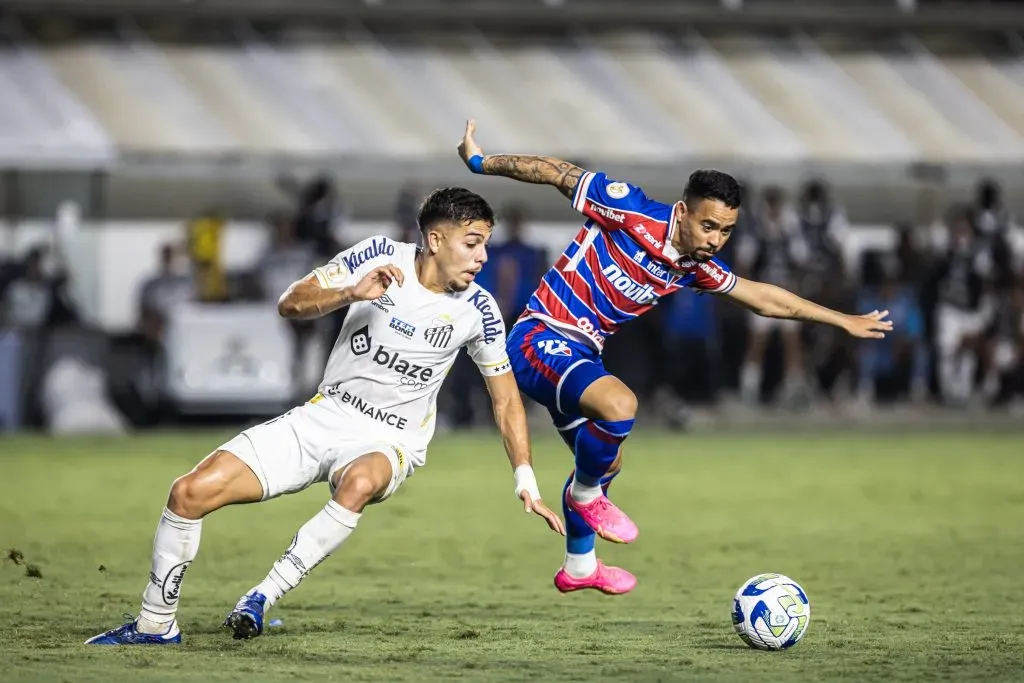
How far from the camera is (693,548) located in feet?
34.7

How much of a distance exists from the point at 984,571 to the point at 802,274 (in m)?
10.2

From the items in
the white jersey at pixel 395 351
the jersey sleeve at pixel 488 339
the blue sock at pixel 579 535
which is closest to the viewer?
the white jersey at pixel 395 351

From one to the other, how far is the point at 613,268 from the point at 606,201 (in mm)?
354

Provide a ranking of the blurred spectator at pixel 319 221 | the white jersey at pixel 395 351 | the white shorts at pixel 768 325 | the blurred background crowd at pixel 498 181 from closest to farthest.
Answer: the white jersey at pixel 395 351
the blurred background crowd at pixel 498 181
the blurred spectator at pixel 319 221
the white shorts at pixel 768 325

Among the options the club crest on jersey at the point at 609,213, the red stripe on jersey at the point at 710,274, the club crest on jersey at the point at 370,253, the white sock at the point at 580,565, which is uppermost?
the club crest on jersey at the point at 609,213

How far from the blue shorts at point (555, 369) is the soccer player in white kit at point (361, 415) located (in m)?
0.94

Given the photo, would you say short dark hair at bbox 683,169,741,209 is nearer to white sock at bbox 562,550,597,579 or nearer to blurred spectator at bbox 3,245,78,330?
white sock at bbox 562,550,597,579

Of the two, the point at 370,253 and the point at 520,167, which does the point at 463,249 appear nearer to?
the point at 370,253

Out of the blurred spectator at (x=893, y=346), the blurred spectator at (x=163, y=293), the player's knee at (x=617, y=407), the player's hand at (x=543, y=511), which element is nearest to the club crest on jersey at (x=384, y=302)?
the player's hand at (x=543, y=511)

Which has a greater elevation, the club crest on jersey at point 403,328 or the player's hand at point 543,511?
the club crest on jersey at point 403,328

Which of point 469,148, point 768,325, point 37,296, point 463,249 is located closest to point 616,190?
point 469,148

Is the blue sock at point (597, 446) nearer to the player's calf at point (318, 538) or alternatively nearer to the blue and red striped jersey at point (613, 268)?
the blue and red striped jersey at point (613, 268)

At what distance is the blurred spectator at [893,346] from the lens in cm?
2017

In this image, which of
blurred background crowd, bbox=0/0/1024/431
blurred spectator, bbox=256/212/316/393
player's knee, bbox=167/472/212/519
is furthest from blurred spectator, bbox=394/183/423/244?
player's knee, bbox=167/472/212/519
